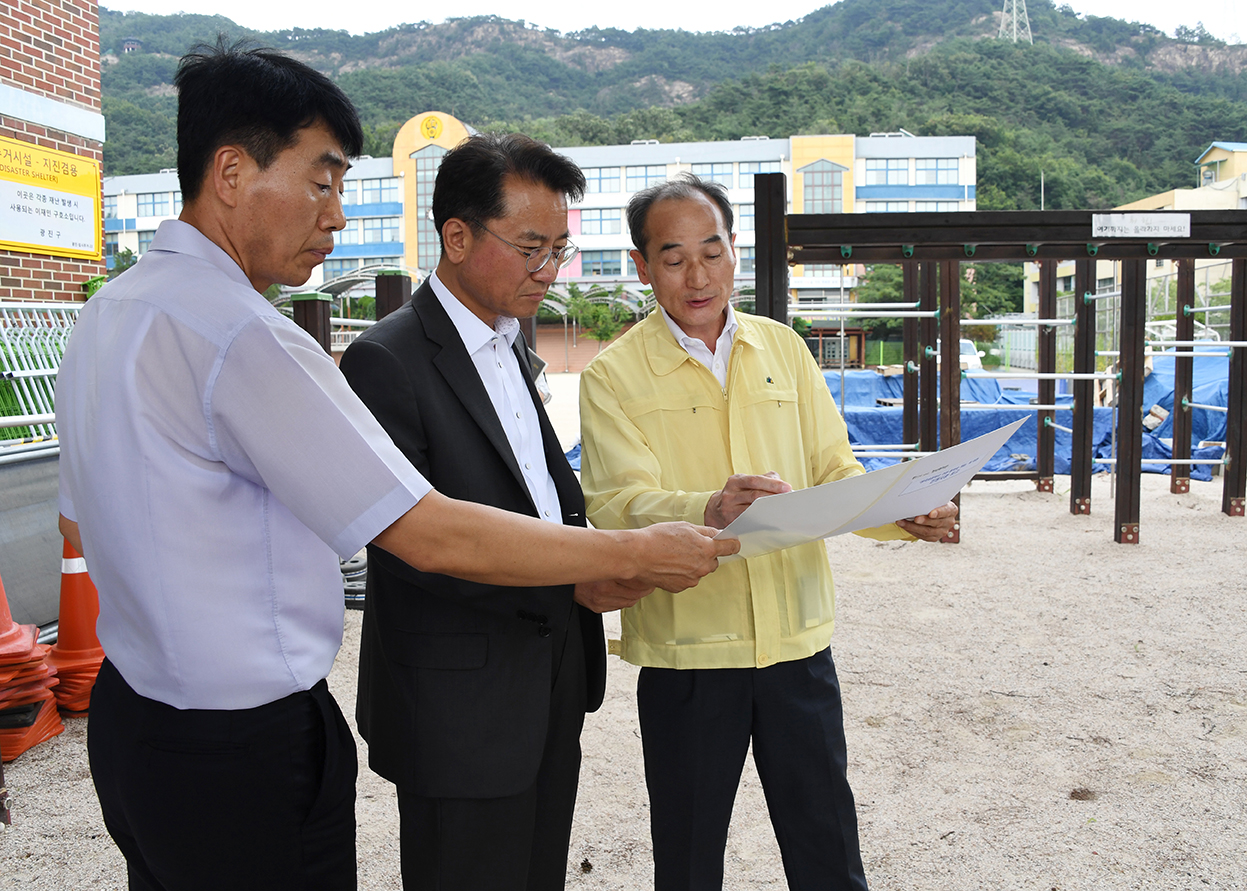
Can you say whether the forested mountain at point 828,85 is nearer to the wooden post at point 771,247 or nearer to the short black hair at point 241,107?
the wooden post at point 771,247

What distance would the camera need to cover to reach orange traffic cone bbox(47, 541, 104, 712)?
Answer: 372cm

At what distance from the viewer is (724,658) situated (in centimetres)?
188

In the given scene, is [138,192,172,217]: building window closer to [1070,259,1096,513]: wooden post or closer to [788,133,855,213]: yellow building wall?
[788,133,855,213]: yellow building wall

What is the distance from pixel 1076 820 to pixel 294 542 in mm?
2605

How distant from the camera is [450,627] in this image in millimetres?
1514

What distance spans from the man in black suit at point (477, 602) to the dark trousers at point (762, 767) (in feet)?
0.91

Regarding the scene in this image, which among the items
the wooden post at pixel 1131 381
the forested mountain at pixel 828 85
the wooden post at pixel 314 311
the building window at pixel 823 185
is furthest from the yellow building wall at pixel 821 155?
the wooden post at pixel 314 311

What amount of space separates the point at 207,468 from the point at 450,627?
0.54 m

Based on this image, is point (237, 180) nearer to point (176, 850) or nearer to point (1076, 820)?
point (176, 850)

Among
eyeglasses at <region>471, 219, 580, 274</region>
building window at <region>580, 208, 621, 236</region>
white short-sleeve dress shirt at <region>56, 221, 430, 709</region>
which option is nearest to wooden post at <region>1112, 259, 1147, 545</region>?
eyeglasses at <region>471, 219, 580, 274</region>

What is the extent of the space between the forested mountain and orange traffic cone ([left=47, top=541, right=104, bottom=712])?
176 feet

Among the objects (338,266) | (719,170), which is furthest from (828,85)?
(338,266)

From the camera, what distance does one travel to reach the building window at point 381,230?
58.7m

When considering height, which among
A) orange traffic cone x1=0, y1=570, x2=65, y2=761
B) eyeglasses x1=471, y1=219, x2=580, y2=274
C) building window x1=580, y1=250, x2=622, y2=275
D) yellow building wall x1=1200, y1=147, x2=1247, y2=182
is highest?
yellow building wall x1=1200, y1=147, x2=1247, y2=182
